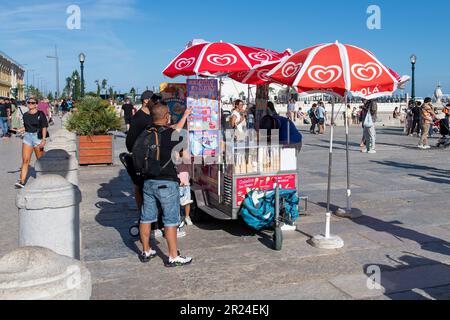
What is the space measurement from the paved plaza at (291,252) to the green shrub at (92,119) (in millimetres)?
2994

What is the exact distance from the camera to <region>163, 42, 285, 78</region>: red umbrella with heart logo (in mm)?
6574

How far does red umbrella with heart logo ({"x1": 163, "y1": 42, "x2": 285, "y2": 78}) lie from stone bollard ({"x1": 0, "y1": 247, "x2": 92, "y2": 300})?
4.17 metres

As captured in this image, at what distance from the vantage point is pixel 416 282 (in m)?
4.82

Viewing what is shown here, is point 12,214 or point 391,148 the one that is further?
point 391,148

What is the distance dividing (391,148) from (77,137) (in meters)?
10.9

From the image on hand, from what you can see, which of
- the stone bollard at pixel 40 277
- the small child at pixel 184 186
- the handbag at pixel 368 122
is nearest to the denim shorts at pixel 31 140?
the small child at pixel 184 186

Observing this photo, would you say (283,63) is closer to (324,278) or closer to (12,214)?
(324,278)

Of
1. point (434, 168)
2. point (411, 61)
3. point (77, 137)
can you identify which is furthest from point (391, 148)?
point (411, 61)

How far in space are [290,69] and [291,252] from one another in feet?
7.09

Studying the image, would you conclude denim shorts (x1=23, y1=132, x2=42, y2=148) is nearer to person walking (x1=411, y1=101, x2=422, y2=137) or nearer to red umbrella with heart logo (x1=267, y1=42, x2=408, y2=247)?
red umbrella with heart logo (x1=267, y1=42, x2=408, y2=247)

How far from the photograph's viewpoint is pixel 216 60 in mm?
6641

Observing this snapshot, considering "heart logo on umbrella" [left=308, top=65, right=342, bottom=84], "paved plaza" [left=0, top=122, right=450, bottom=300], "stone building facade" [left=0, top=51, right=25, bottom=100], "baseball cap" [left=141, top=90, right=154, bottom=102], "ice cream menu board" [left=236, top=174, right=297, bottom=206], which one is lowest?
Result: "paved plaza" [left=0, top=122, right=450, bottom=300]

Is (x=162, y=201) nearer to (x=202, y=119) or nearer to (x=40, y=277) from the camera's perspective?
(x=202, y=119)

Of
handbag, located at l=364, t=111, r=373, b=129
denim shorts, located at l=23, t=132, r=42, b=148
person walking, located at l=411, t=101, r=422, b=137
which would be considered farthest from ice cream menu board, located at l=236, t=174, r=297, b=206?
person walking, located at l=411, t=101, r=422, b=137
